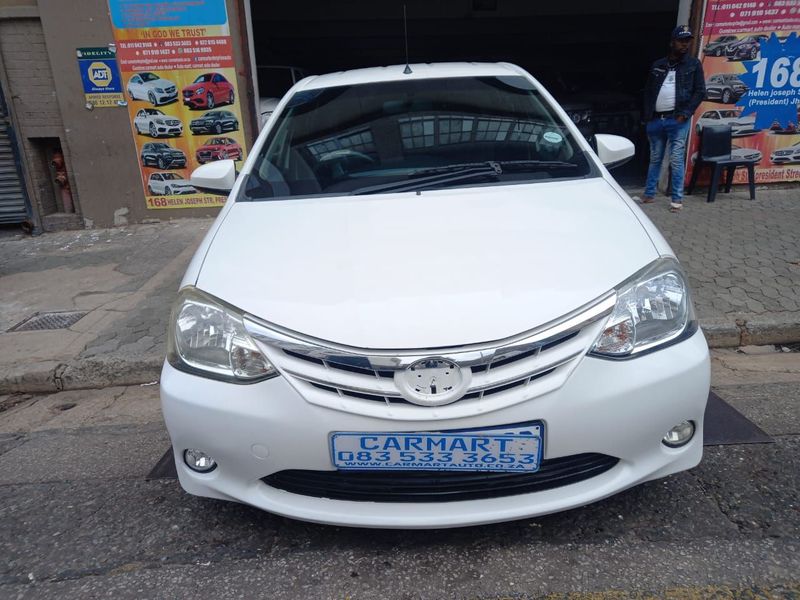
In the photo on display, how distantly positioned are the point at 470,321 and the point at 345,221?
0.85 metres

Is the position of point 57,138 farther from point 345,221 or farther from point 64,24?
point 345,221

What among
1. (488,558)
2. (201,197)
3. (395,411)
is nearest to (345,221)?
(395,411)

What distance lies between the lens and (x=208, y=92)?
702 centimetres

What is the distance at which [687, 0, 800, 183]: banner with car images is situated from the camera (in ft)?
21.6

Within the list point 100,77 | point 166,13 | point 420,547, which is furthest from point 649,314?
point 100,77

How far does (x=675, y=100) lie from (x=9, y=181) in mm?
7751

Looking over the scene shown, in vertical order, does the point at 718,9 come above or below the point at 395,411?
above

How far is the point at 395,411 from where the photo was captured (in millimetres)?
1761

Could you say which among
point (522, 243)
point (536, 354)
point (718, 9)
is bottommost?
point (536, 354)

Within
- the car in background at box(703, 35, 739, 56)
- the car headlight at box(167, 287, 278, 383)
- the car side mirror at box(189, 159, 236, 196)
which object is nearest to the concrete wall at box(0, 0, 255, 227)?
the car side mirror at box(189, 159, 236, 196)

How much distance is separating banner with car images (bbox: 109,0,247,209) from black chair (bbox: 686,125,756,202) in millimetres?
5415

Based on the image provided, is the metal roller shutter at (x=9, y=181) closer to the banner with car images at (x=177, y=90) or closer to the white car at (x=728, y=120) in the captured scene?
the banner with car images at (x=177, y=90)

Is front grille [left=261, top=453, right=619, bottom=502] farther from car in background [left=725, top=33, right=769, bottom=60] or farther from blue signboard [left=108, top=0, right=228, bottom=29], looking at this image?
car in background [left=725, top=33, right=769, bottom=60]

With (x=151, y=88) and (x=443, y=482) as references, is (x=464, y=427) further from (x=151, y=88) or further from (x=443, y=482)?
(x=151, y=88)
